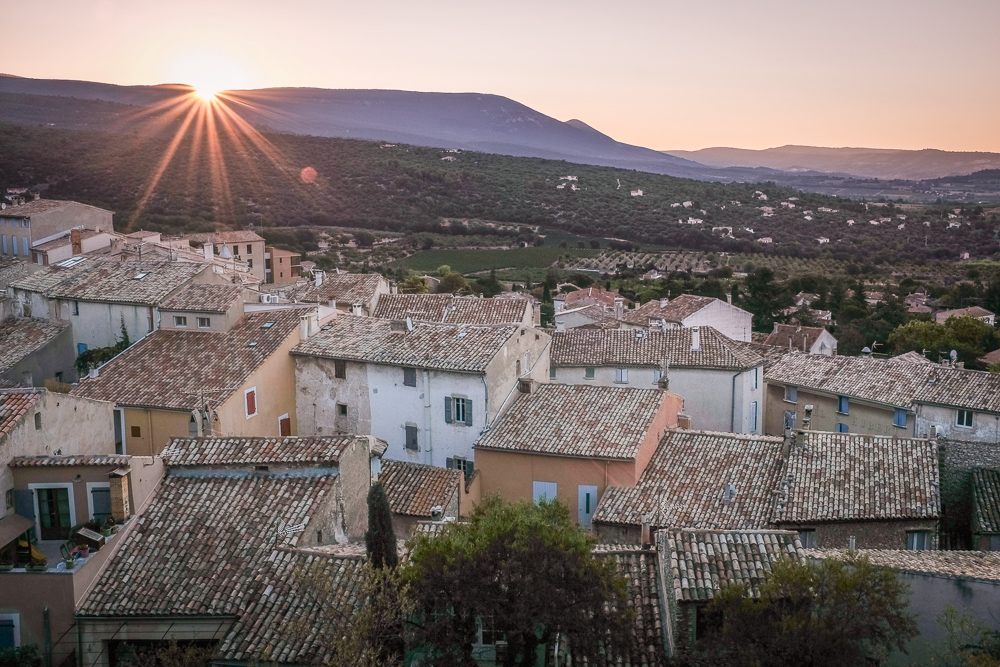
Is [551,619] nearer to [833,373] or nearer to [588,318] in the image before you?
[833,373]

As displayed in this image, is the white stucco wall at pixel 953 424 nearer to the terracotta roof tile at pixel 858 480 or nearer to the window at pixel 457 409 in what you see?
the terracotta roof tile at pixel 858 480

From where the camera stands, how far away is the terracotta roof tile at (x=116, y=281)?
31.6m

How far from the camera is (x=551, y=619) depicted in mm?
12516

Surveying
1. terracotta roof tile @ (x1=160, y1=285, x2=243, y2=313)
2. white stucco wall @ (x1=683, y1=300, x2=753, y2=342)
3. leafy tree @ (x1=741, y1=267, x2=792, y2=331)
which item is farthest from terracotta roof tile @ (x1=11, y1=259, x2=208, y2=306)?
leafy tree @ (x1=741, y1=267, x2=792, y2=331)

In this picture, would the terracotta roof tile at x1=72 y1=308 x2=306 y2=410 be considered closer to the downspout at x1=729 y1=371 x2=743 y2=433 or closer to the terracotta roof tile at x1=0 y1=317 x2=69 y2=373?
the terracotta roof tile at x1=0 y1=317 x2=69 y2=373

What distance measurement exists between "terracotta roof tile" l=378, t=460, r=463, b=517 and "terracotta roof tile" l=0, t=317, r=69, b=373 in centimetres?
1440

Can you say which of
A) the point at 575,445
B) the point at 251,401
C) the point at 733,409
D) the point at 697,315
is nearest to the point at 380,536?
the point at 575,445

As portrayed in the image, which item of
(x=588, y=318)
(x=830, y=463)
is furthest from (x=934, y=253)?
(x=830, y=463)

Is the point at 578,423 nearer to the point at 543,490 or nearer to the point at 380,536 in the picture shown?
the point at 543,490

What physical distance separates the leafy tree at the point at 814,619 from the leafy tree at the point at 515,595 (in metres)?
1.52

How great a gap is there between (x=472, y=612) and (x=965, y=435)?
24.2 m

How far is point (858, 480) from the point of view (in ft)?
74.4

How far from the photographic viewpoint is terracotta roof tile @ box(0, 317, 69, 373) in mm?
30391

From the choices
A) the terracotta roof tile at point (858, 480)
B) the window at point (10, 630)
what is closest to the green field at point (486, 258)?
the terracotta roof tile at point (858, 480)
